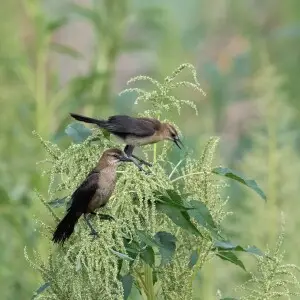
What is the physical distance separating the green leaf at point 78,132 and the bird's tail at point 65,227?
204 mm

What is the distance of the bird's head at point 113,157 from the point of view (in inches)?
76.0

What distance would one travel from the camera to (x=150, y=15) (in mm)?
4629

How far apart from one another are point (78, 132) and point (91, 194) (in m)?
0.26

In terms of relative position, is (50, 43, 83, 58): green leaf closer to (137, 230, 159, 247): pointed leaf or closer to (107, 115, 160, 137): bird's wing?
(107, 115, 160, 137): bird's wing

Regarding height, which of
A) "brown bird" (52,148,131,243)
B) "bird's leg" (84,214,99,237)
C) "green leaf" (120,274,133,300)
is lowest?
"green leaf" (120,274,133,300)

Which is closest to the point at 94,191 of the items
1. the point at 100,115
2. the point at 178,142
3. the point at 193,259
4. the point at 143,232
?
the point at 143,232

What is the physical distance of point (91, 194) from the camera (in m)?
1.89

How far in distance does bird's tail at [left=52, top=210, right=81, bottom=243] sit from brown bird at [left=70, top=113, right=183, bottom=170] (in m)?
0.21

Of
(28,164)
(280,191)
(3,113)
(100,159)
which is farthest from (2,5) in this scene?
(100,159)

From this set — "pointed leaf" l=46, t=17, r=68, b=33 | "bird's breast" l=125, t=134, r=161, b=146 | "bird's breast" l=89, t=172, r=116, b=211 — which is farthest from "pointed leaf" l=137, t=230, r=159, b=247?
"pointed leaf" l=46, t=17, r=68, b=33

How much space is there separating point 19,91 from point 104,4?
565 mm

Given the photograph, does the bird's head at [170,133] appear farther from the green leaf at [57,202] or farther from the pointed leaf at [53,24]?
the pointed leaf at [53,24]

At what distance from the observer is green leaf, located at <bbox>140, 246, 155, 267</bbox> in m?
1.89

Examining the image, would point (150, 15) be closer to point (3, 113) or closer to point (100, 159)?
point (3, 113)
